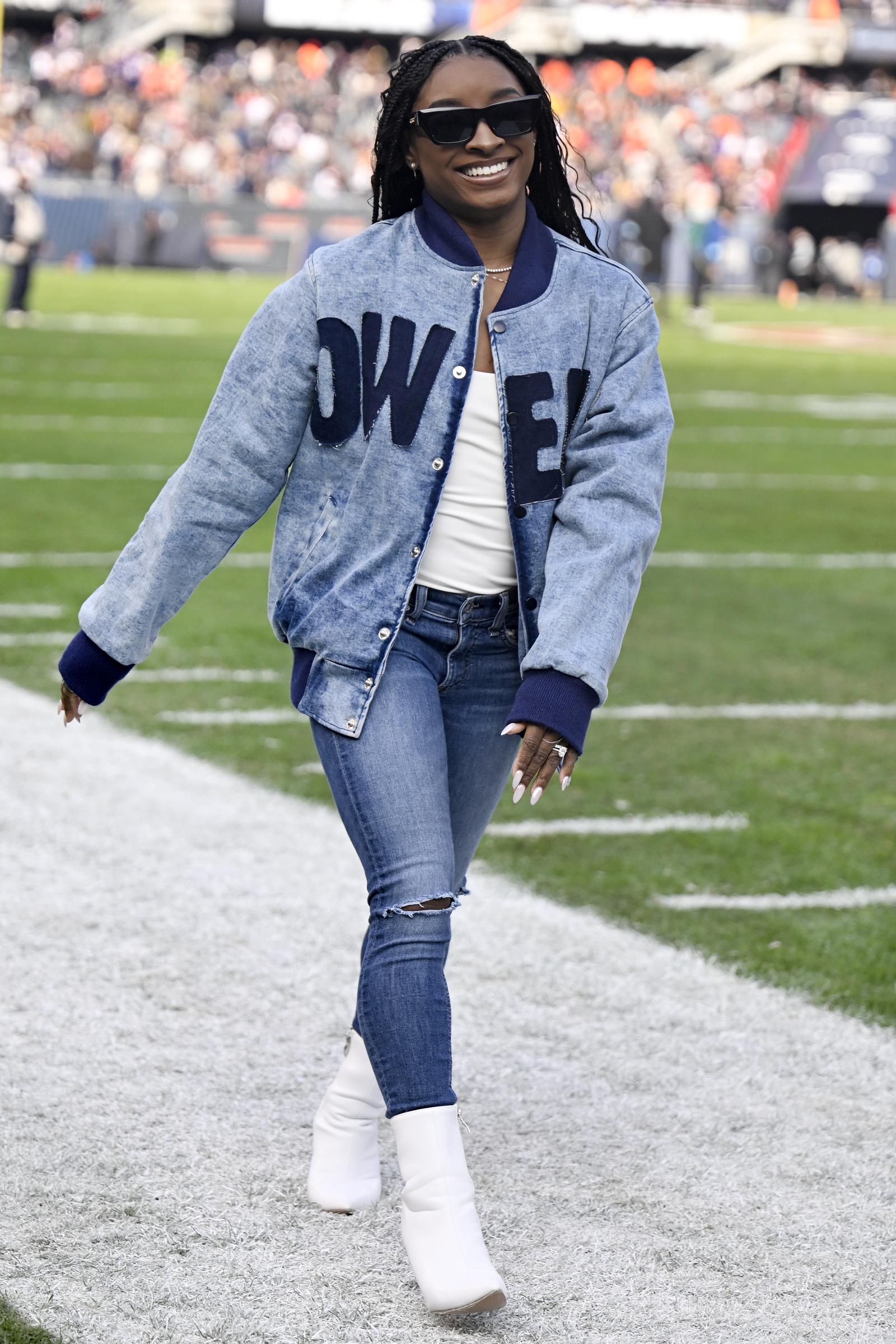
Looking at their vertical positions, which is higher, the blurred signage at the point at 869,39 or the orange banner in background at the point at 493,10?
the orange banner in background at the point at 493,10

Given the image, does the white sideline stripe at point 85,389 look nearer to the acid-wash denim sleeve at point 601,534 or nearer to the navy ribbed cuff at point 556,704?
the acid-wash denim sleeve at point 601,534

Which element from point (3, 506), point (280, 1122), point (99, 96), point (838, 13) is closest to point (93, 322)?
point (3, 506)

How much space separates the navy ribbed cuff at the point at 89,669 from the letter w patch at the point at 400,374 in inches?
22.6

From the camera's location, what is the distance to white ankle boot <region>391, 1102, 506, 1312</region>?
2.87m

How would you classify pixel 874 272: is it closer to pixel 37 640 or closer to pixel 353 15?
pixel 353 15

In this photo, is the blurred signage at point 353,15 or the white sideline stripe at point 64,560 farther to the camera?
the blurred signage at point 353,15

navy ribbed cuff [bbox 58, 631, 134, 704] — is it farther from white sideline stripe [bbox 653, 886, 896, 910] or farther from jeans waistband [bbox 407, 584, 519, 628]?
white sideline stripe [bbox 653, 886, 896, 910]

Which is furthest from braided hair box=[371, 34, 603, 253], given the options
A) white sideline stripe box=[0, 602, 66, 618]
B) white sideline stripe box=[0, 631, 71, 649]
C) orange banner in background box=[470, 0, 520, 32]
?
orange banner in background box=[470, 0, 520, 32]

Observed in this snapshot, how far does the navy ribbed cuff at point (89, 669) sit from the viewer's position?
10.7ft

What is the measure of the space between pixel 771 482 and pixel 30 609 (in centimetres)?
704

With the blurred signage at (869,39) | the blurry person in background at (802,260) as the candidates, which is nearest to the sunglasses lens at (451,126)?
the blurry person in background at (802,260)

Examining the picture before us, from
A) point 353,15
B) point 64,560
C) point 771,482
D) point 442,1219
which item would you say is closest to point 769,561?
point 771,482

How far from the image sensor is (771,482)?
14.2 meters

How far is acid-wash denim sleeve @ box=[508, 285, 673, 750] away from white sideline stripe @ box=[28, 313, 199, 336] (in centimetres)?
2118
